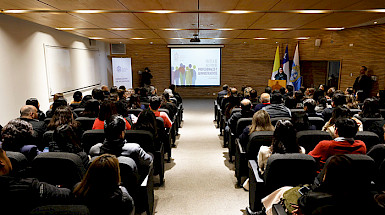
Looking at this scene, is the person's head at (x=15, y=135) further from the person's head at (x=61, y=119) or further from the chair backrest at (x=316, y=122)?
the chair backrest at (x=316, y=122)

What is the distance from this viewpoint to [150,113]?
12.1 ft

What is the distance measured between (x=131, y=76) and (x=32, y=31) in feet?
23.4

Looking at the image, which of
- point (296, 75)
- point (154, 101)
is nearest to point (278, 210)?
point (154, 101)

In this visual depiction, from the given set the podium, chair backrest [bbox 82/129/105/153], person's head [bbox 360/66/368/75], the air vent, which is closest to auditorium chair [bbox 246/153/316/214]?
chair backrest [bbox 82/129/105/153]

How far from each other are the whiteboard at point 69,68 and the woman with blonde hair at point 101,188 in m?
7.02

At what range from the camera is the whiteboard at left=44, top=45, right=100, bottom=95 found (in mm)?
7922

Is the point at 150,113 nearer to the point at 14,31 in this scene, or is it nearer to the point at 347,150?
the point at 347,150

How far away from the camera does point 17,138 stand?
2.60 metres

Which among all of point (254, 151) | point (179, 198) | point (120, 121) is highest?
point (120, 121)

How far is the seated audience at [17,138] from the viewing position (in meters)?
2.58

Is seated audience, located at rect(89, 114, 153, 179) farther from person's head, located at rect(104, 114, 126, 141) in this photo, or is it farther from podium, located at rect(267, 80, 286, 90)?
podium, located at rect(267, 80, 286, 90)

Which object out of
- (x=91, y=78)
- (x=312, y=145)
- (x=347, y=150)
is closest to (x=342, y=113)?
(x=312, y=145)

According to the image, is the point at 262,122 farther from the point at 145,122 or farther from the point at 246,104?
the point at 145,122

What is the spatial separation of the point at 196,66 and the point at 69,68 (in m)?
6.57
